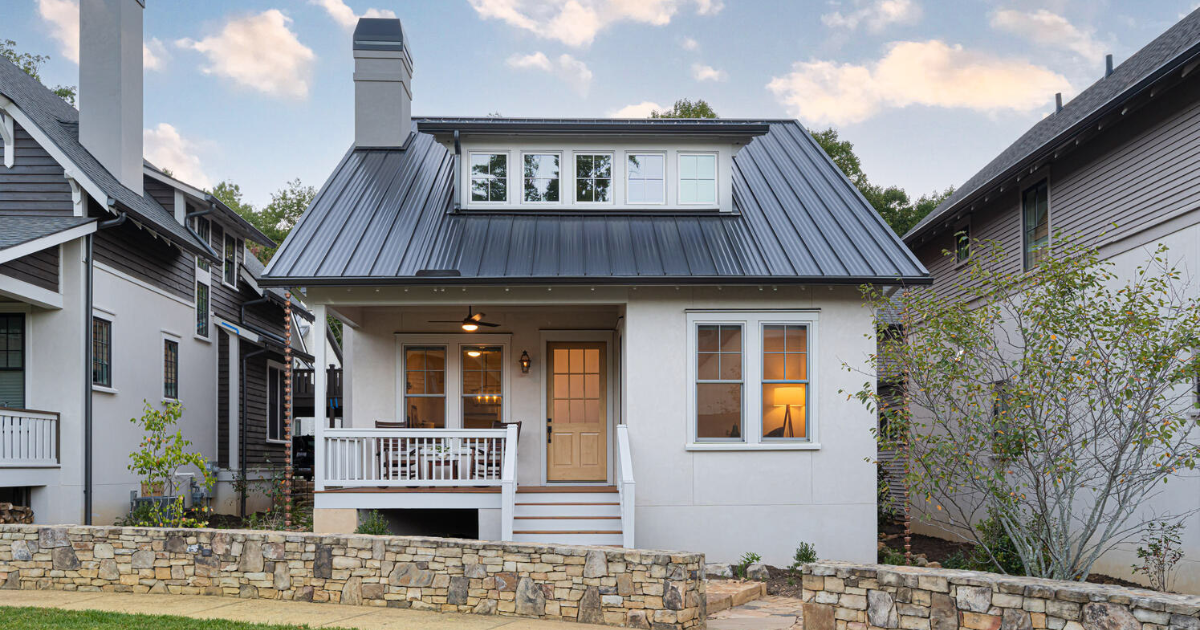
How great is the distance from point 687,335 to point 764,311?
98cm

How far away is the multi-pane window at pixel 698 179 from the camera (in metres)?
13.1

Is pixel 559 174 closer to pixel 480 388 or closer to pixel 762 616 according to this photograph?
pixel 480 388

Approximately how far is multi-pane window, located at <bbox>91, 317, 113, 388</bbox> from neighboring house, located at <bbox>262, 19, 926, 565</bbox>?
358cm

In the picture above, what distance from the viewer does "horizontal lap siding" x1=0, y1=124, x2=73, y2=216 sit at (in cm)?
1320

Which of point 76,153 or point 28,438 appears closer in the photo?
point 28,438

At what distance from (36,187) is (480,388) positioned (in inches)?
268

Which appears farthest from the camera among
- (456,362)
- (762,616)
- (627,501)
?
(456,362)

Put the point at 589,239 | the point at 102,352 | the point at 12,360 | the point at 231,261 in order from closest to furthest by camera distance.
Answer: the point at 589,239, the point at 12,360, the point at 102,352, the point at 231,261

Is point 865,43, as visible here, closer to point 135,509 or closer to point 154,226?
point 154,226

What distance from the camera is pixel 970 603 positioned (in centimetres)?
Result: 632

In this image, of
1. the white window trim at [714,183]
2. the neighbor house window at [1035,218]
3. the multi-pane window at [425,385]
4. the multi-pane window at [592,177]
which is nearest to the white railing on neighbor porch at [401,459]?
the multi-pane window at [425,385]

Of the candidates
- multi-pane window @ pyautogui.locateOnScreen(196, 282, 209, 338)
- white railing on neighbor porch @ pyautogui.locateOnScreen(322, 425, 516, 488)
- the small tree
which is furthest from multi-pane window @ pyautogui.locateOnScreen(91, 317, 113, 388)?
the small tree

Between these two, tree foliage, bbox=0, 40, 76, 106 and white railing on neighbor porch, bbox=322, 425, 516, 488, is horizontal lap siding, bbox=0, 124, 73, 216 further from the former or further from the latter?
tree foliage, bbox=0, 40, 76, 106

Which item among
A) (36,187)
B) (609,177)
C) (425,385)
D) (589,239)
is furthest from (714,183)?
(36,187)
